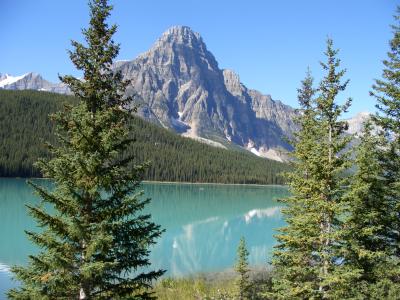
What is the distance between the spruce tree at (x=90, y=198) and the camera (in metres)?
10.9

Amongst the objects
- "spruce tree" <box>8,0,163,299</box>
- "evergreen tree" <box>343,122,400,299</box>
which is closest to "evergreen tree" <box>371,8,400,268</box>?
"evergreen tree" <box>343,122,400,299</box>

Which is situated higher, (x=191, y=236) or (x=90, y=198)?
(x=90, y=198)

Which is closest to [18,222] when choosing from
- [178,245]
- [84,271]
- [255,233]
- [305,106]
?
[178,245]

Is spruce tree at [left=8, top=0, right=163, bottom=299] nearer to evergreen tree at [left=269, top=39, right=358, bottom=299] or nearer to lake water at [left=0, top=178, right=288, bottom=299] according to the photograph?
evergreen tree at [left=269, top=39, right=358, bottom=299]

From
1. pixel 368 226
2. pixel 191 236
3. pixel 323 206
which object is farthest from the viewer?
pixel 191 236

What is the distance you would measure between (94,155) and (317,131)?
8.31 m

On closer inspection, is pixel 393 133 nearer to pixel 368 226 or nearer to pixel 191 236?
pixel 368 226

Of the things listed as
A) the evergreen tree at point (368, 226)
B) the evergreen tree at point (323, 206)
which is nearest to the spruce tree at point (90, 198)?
the evergreen tree at point (323, 206)

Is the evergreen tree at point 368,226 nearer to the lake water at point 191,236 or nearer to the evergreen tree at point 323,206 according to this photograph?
the evergreen tree at point 323,206

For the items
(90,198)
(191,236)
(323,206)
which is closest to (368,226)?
(323,206)

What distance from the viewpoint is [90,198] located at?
11719 mm

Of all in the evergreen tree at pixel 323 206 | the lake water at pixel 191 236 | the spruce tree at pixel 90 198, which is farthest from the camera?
the lake water at pixel 191 236

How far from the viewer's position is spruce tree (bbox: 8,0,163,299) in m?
10.9

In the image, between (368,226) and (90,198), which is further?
(368,226)
